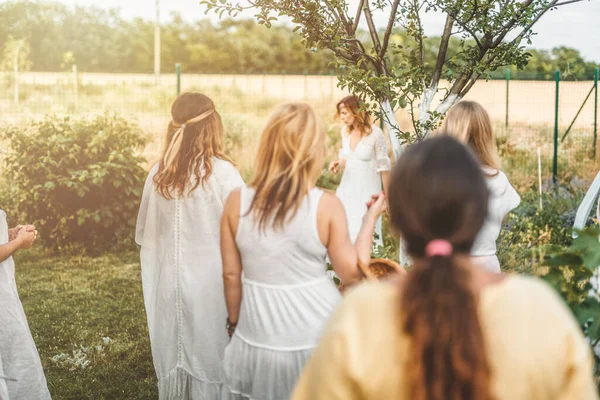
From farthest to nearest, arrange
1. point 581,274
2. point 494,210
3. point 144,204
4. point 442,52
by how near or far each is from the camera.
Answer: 1. point 442,52
2. point 144,204
3. point 494,210
4. point 581,274

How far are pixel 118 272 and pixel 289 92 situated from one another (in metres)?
22.3

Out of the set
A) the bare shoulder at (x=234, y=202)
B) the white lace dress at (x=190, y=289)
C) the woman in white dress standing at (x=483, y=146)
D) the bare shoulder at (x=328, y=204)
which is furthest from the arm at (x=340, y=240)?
the white lace dress at (x=190, y=289)

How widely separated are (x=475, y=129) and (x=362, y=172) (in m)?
3.54

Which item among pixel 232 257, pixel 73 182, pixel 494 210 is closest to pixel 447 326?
pixel 232 257

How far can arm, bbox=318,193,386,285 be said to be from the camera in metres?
2.59

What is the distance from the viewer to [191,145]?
378 centimetres

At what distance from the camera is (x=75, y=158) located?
8492 mm

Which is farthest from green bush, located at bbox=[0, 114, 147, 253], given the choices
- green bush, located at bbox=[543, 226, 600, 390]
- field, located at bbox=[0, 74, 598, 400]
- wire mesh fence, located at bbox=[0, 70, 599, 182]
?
green bush, located at bbox=[543, 226, 600, 390]

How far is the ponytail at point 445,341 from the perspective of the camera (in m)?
1.49

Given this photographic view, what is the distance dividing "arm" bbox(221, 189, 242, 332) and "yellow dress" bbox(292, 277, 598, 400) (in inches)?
46.0

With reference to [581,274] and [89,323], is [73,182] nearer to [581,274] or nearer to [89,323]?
[89,323]

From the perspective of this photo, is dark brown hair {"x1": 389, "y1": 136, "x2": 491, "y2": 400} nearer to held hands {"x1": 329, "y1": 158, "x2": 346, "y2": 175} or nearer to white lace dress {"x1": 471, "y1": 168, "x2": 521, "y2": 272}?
white lace dress {"x1": 471, "y1": 168, "x2": 521, "y2": 272}

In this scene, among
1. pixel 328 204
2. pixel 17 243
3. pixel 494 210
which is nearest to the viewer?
pixel 328 204

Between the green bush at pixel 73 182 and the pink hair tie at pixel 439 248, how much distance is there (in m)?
7.14
